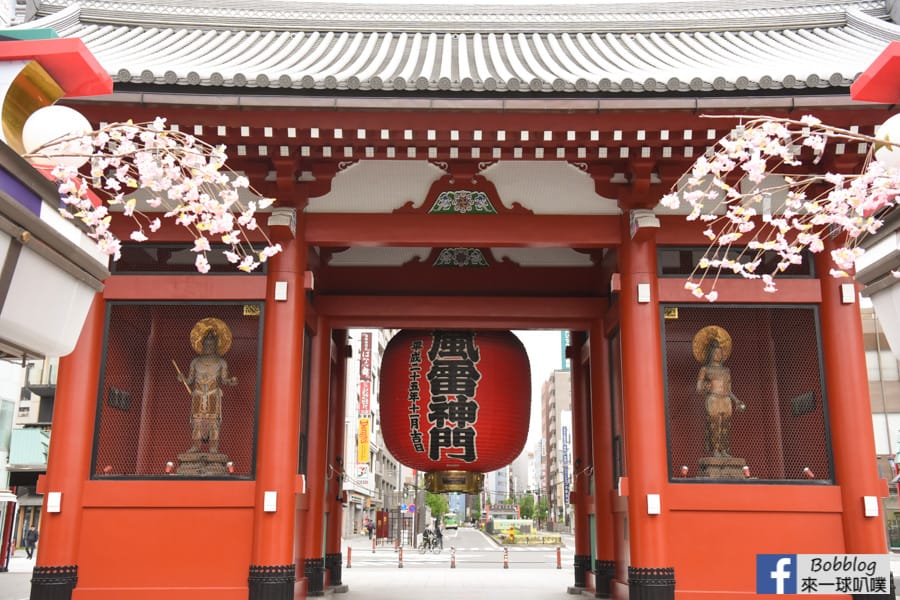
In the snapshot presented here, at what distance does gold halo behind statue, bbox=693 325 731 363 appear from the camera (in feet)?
29.2

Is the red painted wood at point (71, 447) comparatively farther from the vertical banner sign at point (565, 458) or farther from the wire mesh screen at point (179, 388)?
the vertical banner sign at point (565, 458)

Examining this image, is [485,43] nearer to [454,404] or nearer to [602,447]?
[454,404]

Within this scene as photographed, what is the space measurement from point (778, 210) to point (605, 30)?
5.12 m

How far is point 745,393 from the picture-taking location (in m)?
9.53

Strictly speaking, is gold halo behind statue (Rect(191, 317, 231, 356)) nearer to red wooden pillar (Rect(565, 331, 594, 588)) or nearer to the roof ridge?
the roof ridge

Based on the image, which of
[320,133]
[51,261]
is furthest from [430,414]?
[51,261]

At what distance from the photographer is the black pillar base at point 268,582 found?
743cm

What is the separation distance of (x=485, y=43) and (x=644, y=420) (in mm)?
6453

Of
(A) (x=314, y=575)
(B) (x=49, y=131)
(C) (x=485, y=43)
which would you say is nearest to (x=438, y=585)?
(A) (x=314, y=575)

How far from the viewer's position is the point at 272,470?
767cm

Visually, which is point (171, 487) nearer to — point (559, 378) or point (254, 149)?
point (254, 149)

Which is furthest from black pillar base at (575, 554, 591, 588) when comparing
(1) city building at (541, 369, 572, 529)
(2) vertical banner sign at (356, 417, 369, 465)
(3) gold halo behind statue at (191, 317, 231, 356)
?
(1) city building at (541, 369, 572, 529)

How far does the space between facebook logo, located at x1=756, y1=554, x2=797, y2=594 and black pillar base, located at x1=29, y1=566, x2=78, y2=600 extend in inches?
256

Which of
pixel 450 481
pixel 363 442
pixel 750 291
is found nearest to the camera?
pixel 750 291
